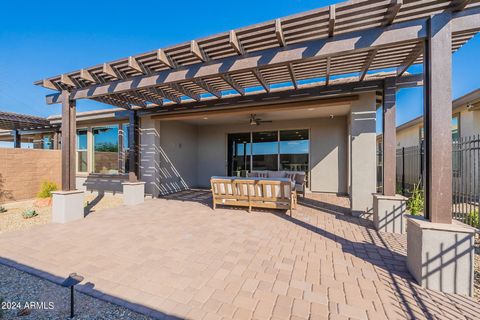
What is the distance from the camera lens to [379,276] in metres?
2.54

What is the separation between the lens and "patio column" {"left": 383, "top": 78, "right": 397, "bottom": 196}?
443 centimetres

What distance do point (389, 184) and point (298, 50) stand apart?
332 centimetres

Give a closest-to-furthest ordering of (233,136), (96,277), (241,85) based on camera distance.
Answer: (96,277) < (241,85) < (233,136)

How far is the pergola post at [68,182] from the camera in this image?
4734 millimetres

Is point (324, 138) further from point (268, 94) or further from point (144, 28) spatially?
point (144, 28)

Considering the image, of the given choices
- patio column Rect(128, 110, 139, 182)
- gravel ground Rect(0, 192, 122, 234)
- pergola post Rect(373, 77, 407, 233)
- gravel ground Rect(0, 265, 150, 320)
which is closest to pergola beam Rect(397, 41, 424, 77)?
pergola post Rect(373, 77, 407, 233)

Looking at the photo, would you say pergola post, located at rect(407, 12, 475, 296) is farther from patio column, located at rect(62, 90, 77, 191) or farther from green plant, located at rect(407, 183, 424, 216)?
patio column, located at rect(62, 90, 77, 191)

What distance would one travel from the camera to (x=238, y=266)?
9.07ft

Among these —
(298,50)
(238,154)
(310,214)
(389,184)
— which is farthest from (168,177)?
(389,184)

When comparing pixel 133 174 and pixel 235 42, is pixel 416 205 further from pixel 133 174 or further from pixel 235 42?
pixel 133 174

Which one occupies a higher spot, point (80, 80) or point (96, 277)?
point (80, 80)

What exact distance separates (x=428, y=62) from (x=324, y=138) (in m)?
5.84

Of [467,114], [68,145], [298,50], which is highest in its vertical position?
[298,50]

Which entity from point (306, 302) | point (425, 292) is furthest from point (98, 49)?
point (425, 292)
